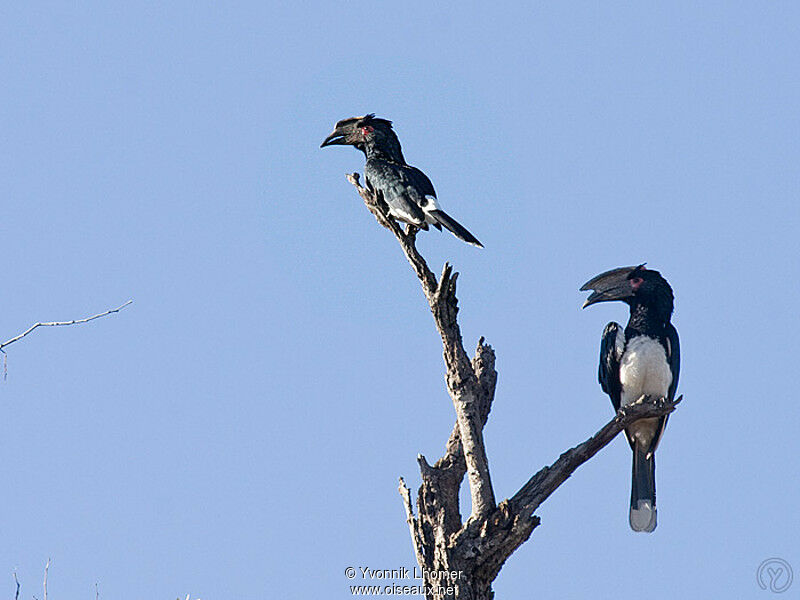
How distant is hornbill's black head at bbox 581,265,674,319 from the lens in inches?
288

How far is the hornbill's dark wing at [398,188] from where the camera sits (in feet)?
21.0

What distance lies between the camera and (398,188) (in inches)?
259

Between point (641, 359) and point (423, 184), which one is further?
point (641, 359)

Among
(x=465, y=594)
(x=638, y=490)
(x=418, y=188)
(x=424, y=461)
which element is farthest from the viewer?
(x=638, y=490)

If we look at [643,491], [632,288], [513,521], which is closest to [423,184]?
[632,288]

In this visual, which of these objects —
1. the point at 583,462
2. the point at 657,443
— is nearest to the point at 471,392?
the point at 583,462

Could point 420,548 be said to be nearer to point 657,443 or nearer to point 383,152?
point 657,443

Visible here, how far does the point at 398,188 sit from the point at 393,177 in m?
0.16

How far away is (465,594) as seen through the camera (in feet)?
18.2

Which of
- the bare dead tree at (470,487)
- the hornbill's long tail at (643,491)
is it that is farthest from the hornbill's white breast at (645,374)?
the bare dead tree at (470,487)

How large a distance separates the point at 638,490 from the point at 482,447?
1.67m

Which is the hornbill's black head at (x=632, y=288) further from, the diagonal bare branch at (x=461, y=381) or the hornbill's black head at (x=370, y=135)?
the diagonal bare branch at (x=461, y=381)

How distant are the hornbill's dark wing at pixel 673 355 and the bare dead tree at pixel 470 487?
1.13 m

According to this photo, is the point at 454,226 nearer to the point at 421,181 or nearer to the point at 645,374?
the point at 421,181
